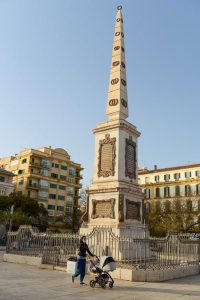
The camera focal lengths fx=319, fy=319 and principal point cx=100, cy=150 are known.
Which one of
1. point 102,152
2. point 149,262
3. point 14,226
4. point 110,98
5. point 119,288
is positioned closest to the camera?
point 119,288

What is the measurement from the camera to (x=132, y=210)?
1591 cm

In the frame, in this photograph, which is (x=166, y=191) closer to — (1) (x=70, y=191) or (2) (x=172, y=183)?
(2) (x=172, y=183)

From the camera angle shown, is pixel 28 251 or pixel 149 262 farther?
pixel 28 251

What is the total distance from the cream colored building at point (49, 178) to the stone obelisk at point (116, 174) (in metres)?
48.1

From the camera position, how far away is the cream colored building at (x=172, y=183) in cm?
5984

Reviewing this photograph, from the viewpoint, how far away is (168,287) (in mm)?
10492

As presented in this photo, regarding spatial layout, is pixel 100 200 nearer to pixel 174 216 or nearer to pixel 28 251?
pixel 28 251

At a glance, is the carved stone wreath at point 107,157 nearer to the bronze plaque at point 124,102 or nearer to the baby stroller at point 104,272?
the bronze plaque at point 124,102

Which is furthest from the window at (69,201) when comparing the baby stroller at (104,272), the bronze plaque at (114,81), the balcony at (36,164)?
the baby stroller at (104,272)

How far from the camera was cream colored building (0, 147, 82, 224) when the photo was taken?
6397 cm

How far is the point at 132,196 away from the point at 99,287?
6.58 metres

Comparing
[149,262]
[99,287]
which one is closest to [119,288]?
[99,287]

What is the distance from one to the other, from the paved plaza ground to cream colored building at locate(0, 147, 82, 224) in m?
53.0

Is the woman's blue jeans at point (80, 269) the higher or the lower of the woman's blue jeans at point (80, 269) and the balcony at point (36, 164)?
the lower
